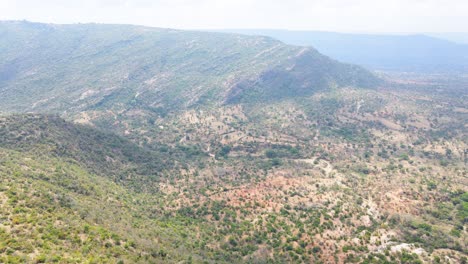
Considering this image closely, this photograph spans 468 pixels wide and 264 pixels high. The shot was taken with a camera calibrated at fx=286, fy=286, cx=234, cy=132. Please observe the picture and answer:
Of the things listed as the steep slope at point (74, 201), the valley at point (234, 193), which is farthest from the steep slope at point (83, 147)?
the valley at point (234, 193)

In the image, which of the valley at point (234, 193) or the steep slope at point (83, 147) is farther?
the steep slope at point (83, 147)

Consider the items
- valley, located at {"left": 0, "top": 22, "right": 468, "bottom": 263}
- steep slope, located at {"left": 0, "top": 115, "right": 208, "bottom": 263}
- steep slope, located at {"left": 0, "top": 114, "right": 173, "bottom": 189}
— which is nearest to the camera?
steep slope, located at {"left": 0, "top": 115, "right": 208, "bottom": 263}

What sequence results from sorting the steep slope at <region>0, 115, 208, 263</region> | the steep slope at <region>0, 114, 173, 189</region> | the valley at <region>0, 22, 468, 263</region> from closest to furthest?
the steep slope at <region>0, 115, 208, 263</region>
the valley at <region>0, 22, 468, 263</region>
the steep slope at <region>0, 114, 173, 189</region>

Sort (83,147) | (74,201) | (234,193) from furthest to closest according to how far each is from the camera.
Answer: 1. (83,147)
2. (234,193)
3. (74,201)

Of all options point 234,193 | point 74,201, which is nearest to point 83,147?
point 74,201

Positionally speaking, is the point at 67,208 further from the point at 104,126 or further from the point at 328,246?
the point at 104,126

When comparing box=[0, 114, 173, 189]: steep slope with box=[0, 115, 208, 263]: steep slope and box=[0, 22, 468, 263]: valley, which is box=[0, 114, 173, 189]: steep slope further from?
box=[0, 22, 468, 263]: valley

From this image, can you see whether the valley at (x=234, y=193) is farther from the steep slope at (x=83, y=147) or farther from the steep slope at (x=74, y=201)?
the steep slope at (x=83, y=147)

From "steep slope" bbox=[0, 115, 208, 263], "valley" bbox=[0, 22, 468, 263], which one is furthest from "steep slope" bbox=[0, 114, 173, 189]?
"valley" bbox=[0, 22, 468, 263]

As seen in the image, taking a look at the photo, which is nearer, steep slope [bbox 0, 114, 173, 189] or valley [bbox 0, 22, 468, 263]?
valley [bbox 0, 22, 468, 263]

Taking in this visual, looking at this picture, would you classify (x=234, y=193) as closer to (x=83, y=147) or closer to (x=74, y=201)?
(x=74, y=201)

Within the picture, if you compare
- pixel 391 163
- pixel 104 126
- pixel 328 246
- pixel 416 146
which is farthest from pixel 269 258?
pixel 104 126
